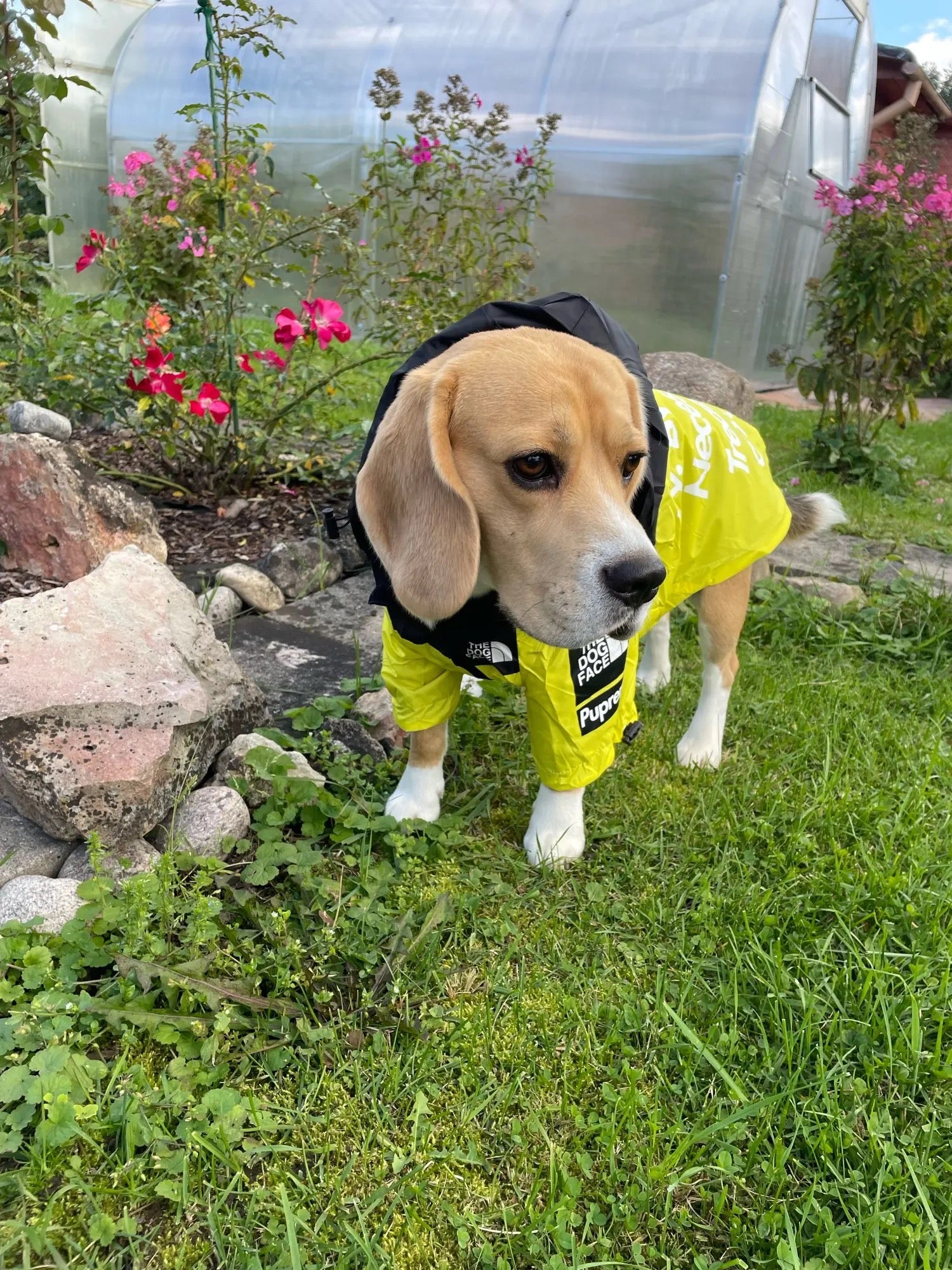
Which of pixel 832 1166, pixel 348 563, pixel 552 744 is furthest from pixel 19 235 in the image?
pixel 832 1166

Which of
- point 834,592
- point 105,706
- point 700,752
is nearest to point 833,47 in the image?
point 834,592

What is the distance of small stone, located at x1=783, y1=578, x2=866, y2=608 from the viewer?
4258 millimetres

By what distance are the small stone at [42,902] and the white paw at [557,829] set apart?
1200mm

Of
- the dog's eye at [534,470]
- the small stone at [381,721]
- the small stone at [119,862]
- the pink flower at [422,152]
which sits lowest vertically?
the small stone at [381,721]

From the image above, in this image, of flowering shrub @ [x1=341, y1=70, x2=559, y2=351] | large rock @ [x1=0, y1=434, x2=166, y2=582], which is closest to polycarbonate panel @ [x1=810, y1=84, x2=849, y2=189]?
flowering shrub @ [x1=341, y1=70, x2=559, y2=351]

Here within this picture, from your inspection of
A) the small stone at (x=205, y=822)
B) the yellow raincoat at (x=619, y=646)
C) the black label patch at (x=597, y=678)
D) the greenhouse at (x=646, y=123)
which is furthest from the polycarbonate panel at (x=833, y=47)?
the small stone at (x=205, y=822)

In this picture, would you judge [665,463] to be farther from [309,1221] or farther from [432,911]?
[309,1221]

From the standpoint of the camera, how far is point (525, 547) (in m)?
2.00

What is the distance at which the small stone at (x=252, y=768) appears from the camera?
2488mm

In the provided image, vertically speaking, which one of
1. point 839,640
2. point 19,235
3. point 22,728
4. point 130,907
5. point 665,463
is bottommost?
point 839,640

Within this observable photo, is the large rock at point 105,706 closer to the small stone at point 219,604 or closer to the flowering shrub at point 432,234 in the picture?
the small stone at point 219,604

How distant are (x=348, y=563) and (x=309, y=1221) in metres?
2.92

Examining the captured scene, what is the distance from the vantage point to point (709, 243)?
922cm

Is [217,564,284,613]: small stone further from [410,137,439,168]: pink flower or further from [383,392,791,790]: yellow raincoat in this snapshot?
[410,137,439,168]: pink flower
